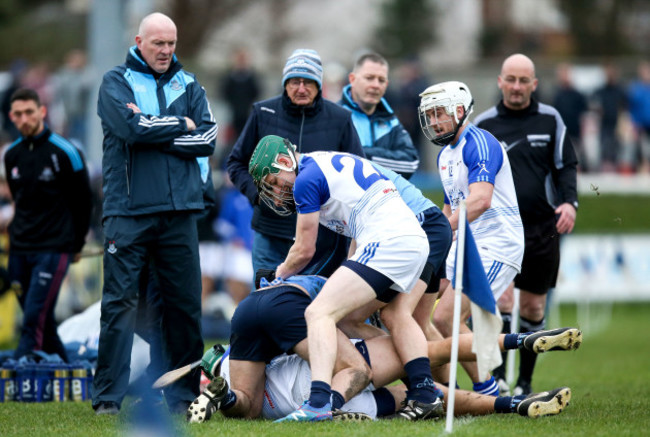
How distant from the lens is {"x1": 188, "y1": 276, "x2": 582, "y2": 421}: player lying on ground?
7336mm

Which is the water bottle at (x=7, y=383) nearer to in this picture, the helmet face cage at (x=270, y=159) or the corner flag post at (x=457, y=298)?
the helmet face cage at (x=270, y=159)

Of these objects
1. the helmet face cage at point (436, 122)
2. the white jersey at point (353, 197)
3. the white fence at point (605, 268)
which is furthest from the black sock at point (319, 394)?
the white fence at point (605, 268)

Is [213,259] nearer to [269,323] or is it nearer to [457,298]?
[269,323]

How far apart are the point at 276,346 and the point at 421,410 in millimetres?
1110

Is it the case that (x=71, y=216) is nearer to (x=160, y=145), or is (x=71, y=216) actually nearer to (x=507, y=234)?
(x=160, y=145)

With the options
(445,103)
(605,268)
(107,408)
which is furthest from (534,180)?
(605,268)

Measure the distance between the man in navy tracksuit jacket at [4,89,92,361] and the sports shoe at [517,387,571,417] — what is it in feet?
16.5

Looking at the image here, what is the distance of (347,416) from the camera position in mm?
7145

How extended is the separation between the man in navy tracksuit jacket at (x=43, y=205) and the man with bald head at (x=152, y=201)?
246cm

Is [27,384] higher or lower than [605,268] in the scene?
higher

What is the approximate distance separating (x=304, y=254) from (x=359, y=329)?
2.65 ft

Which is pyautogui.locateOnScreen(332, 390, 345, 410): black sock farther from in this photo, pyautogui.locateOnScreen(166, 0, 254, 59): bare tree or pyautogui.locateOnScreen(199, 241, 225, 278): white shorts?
pyautogui.locateOnScreen(166, 0, 254, 59): bare tree

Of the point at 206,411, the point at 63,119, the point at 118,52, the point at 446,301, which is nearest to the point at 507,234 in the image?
the point at 446,301

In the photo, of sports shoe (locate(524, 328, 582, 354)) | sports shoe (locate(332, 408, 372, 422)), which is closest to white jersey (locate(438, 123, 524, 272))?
sports shoe (locate(524, 328, 582, 354))
